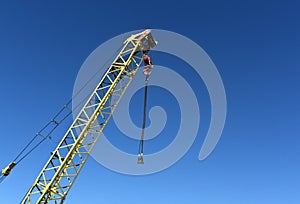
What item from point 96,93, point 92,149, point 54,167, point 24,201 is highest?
point 96,93

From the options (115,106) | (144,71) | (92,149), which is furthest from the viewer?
(144,71)

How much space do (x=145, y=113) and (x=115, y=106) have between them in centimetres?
346

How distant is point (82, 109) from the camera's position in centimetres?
3334

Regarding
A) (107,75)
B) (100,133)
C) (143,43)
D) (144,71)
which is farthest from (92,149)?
(143,43)

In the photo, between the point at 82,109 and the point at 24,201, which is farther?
the point at 82,109

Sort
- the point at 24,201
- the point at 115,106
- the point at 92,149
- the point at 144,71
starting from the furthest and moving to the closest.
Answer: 1. the point at 144,71
2. the point at 115,106
3. the point at 92,149
4. the point at 24,201

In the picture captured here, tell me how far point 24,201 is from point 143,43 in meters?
21.5

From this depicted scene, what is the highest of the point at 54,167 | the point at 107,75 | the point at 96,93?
the point at 107,75

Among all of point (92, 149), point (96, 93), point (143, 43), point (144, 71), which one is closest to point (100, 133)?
Answer: point (92, 149)

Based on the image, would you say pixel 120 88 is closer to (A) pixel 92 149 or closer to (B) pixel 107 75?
(B) pixel 107 75

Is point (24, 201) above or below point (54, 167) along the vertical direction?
below

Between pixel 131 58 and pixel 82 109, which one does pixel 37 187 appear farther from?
pixel 131 58

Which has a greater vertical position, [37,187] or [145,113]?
[145,113]

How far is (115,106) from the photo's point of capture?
113ft
